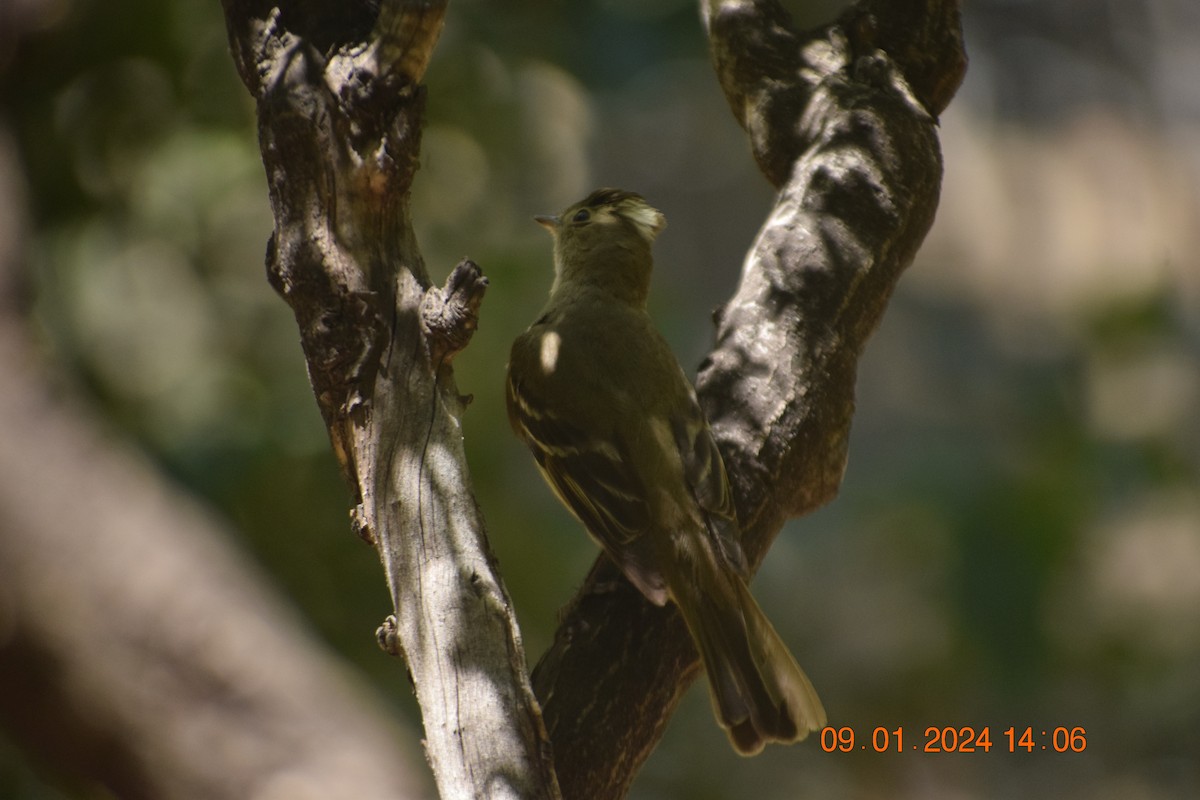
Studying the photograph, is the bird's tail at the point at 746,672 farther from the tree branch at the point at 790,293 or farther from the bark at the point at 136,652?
the bark at the point at 136,652

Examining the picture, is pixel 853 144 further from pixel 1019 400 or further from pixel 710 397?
pixel 1019 400

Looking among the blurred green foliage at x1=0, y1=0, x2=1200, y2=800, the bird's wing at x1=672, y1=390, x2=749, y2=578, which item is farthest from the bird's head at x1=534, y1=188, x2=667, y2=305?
the blurred green foliage at x1=0, y1=0, x2=1200, y2=800

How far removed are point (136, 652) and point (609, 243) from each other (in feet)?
6.59

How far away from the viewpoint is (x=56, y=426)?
13.4ft

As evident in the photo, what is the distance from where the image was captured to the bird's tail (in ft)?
9.21

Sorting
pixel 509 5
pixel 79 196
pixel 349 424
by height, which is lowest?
pixel 349 424

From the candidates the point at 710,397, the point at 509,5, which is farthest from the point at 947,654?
the point at 710,397

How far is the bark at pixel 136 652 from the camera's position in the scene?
12.5 ft

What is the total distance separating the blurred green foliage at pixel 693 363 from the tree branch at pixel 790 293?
2.87 meters

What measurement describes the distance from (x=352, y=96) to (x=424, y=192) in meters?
4.55
